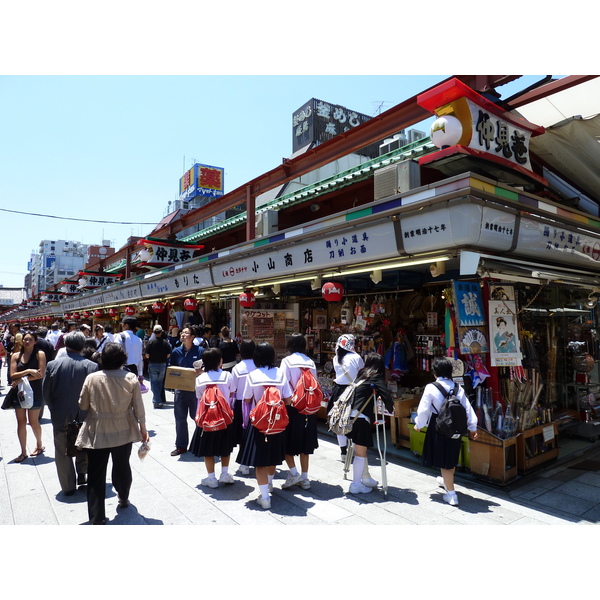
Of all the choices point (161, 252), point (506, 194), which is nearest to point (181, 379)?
point (506, 194)

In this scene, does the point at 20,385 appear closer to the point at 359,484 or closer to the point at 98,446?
the point at 98,446

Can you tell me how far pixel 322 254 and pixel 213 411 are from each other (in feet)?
12.0

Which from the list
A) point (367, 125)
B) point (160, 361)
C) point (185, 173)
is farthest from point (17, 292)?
point (367, 125)

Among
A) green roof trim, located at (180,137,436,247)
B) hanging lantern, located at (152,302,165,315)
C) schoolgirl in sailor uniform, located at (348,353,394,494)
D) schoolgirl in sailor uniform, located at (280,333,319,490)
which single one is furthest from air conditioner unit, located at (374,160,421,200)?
hanging lantern, located at (152,302,165,315)

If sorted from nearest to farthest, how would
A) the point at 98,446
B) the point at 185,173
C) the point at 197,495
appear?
1. the point at 98,446
2. the point at 197,495
3. the point at 185,173

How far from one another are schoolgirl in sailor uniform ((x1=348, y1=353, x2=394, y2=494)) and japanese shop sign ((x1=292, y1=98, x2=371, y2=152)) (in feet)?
70.8

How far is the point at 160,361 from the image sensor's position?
33.9 feet

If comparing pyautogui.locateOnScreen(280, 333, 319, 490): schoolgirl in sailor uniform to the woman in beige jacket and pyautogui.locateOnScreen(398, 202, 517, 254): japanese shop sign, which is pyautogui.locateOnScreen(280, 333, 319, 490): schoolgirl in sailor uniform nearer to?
the woman in beige jacket

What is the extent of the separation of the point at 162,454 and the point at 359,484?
3487 millimetres

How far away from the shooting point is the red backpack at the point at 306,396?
17.2 feet

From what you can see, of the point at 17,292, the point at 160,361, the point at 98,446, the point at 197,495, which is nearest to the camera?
the point at 98,446

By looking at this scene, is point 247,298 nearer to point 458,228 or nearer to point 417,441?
point 417,441

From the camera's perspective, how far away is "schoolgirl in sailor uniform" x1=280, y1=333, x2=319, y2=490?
531cm

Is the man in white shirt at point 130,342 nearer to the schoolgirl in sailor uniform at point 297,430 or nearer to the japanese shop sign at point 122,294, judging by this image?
the schoolgirl in sailor uniform at point 297,430
